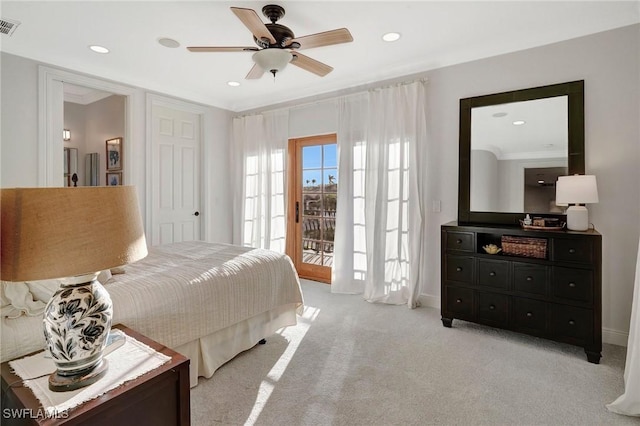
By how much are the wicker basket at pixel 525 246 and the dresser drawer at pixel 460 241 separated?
0.27 meters

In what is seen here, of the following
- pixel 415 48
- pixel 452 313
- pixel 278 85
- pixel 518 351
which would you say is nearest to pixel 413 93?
pixel 415 48

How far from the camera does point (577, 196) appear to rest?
7.97 ft

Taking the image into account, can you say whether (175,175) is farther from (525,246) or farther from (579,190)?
(579,190)

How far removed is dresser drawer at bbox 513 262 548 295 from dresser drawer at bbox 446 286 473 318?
382 millimetres

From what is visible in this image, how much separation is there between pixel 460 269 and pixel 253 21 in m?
2.56

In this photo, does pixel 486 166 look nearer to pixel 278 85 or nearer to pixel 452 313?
pixel 452 313

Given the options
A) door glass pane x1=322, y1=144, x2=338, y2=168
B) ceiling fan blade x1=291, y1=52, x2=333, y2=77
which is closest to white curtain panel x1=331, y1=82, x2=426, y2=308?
door glass pane x1=322, y1=144, x2=338, y2=168

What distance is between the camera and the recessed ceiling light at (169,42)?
2896 millimetres

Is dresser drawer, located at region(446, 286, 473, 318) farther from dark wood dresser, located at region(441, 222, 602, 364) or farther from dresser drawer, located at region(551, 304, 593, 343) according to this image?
dresser drawer, located at region(551, 304, 593, 343)

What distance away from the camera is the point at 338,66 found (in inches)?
139

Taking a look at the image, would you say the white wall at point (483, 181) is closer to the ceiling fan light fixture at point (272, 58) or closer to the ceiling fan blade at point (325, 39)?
the ceiling fan blade at point (325, 39)

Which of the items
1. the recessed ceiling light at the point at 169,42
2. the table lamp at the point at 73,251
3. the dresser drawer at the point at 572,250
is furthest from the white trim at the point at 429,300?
the recessed ceiling light at the point at 169,42

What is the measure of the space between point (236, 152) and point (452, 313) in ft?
12.5

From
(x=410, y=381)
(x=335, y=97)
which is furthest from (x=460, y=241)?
(x=335, y=97)
